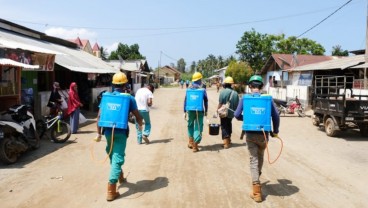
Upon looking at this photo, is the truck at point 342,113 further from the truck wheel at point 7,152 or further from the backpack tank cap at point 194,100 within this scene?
the truck wheel at point 7,152

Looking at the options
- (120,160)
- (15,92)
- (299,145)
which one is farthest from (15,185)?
(299,145)

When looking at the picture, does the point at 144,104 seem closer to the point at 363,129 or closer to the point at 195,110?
the point at 195,110

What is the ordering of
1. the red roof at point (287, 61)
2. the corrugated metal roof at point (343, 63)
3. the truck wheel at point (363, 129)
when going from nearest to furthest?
the truck wheel at point (363, 129)
the corrugated metal roof at point (343, 63)
the red roof at point (287, 61)

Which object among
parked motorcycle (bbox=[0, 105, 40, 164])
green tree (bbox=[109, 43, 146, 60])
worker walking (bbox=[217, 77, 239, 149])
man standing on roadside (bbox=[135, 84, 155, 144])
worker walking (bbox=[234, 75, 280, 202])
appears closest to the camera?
worker walking (bbox=[234, 75, 280, 202])

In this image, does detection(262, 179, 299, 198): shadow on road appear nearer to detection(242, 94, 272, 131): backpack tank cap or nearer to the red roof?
detection(242, 94, 272, 131): backpack tank cap

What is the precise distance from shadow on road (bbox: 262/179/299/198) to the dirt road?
0.02 meters

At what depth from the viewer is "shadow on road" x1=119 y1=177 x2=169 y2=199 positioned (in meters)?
5.66

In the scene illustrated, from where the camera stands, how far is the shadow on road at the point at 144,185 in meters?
5.66

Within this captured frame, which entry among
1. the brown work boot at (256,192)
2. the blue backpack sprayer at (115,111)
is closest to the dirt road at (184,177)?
the brown work boot at (256,192)

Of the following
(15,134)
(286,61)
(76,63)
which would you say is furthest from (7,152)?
(286,61)

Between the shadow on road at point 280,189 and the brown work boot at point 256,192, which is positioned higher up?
the brown work boot at point 256,192

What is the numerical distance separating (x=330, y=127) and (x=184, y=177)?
24.5 feet

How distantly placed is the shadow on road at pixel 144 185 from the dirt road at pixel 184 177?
0.05 feet

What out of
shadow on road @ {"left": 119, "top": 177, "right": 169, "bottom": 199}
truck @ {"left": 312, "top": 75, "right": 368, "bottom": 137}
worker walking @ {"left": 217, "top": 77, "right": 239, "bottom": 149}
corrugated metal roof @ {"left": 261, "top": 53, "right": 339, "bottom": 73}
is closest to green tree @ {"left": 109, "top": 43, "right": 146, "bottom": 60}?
corrugated metal roof @ {"left": 261, "top": 53, "right": 339, "bottom": 73}
